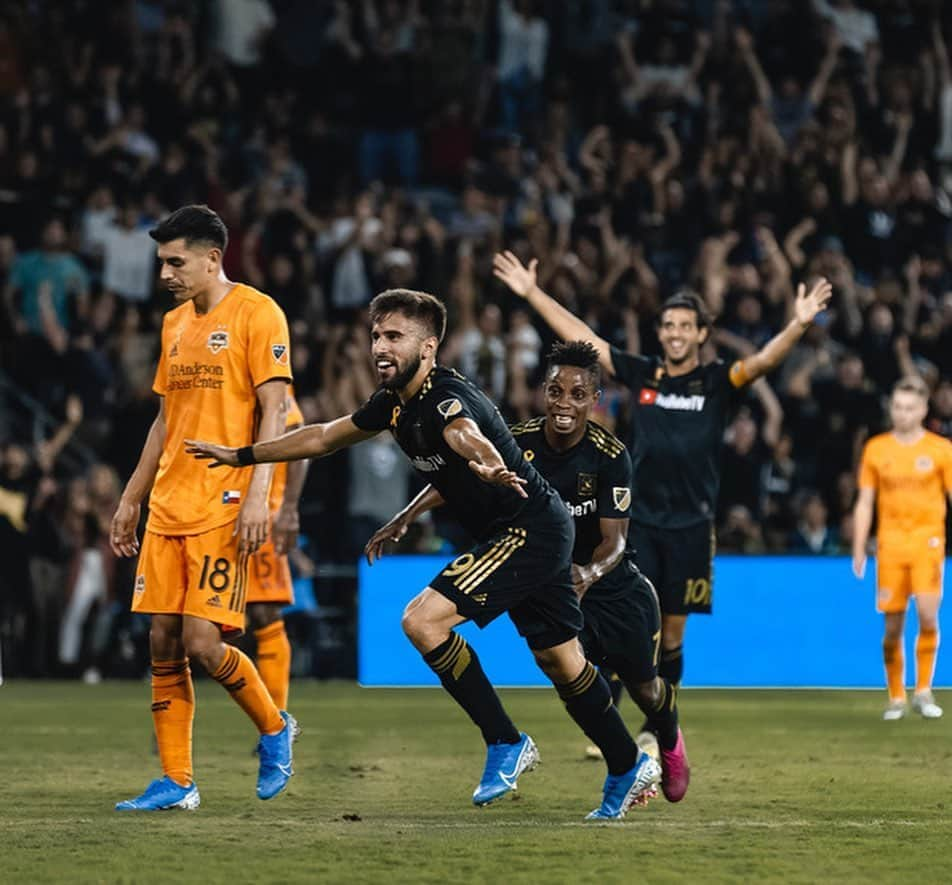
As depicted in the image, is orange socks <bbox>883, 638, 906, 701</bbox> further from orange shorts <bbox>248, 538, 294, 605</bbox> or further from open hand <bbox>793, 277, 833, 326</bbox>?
orange shorts <bbox>248, 538, 294, 605</bbox>

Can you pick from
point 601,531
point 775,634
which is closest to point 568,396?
point 601,531

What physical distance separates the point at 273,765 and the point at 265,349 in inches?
64.4

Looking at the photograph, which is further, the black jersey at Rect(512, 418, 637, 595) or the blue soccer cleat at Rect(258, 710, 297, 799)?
the black jersey at Rect(512, 418, 637, 595)

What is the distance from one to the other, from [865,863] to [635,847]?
781 millimetres

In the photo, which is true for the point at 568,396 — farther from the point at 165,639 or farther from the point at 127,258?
the point at 127,258

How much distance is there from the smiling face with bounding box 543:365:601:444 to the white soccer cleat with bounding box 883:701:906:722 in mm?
5654

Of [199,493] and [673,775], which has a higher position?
[199,493]

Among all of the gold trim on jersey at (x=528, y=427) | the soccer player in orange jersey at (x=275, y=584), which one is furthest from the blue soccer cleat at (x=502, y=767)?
the soccer player in orange jersey at (x=275, y=584)

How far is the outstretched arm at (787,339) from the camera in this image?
9898 mm

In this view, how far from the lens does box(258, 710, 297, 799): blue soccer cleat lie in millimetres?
7980

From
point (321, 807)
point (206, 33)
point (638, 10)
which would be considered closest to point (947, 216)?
point (638, 10)

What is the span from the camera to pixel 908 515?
14.2 m

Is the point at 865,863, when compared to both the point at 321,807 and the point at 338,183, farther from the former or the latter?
the point at 338,183

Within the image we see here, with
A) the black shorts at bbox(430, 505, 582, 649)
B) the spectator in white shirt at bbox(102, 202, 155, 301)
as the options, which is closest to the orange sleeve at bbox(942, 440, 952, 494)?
the black shorts at bbox(430, 505, 582, 649)
